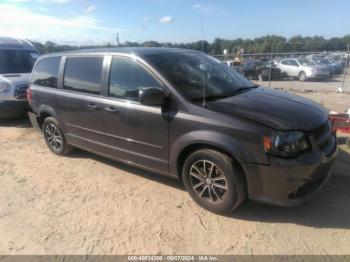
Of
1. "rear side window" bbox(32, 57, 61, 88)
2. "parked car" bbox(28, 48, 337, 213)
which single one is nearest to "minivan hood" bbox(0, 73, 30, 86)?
"rear side window" bbox(32, 57, 61, 88)

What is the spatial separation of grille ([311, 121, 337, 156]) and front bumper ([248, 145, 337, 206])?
11 centimetres

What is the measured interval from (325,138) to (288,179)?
2.65 feet

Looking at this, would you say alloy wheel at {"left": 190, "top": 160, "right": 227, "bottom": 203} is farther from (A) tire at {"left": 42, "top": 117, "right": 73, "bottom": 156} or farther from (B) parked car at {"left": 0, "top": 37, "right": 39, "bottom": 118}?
(B) parked car at {"left": 0, "top": 37, "right": 39, "bottom": 118}

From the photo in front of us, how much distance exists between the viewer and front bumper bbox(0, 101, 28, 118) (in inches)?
327

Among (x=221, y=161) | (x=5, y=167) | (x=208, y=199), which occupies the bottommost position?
(x=5, y=167)

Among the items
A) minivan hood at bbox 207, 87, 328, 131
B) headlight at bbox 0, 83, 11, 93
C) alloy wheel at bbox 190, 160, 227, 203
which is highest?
minivan hood at bbox 207, 87, 328, 131

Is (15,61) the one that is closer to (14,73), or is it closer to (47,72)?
(14,73)

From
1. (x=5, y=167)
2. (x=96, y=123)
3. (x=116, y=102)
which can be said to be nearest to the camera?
(x=116, y=102)

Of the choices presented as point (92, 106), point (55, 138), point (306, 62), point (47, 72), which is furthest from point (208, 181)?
point (306, 62)

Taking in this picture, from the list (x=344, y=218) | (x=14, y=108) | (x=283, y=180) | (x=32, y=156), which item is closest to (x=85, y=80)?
(x=32, y=156)

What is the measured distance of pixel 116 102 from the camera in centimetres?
441

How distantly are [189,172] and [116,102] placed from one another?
4.56 feet

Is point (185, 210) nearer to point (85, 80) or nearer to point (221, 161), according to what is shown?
point (221, 161)

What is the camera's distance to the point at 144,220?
3.72 meters
